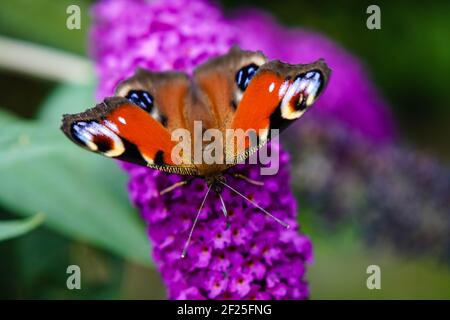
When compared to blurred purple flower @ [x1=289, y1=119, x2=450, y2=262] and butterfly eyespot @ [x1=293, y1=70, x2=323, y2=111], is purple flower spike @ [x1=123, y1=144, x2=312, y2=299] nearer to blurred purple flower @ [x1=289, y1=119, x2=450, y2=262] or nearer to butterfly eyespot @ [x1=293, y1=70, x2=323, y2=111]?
butterfly eyespot @ [x1=293, y1=70, x2=323, y2=111]

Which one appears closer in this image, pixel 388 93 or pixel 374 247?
pixel 374 247

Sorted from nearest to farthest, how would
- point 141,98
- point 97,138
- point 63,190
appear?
1. point 97,138
2. point 141,98
3. point 63,190

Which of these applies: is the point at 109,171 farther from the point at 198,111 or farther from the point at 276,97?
the point at 276,97

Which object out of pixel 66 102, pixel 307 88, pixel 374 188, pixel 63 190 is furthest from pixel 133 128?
pixel 374 188

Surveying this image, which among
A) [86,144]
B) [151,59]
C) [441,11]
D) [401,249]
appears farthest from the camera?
[441,11]

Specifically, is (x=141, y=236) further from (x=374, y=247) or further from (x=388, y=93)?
(x=388, y=93)

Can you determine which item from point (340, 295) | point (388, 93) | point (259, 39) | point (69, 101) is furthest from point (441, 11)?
point (69, 101)

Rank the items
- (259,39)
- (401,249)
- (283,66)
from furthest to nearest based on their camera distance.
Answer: (259,39) < (401,249) < (283,66)
